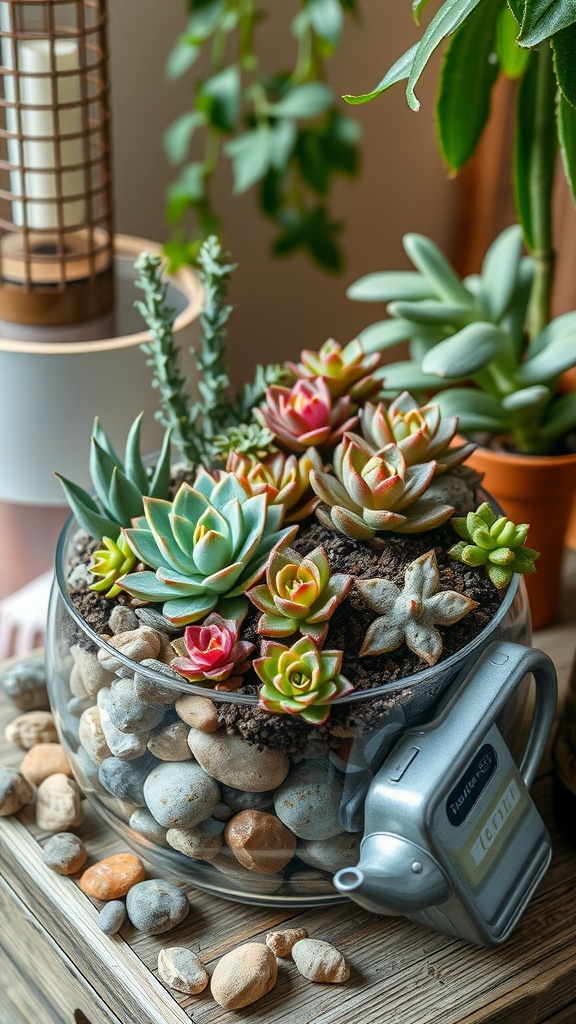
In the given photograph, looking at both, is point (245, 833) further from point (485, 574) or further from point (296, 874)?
point (485, 574)

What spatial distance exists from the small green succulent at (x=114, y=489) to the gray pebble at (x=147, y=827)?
0.16 m

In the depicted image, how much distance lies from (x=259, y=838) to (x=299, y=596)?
13 cm

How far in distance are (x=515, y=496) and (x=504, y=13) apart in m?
0.35

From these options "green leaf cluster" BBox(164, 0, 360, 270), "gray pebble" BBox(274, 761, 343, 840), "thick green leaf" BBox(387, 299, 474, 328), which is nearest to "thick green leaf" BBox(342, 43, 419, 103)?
"thick green leaf" BBox(387, 299, 474, 328)

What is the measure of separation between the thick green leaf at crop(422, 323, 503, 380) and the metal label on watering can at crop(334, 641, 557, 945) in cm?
23

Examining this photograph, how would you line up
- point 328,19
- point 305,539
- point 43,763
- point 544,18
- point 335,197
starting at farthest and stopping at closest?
point 335,197 < point 328,19 < point 43,763 < point 305,539 < point 544,18

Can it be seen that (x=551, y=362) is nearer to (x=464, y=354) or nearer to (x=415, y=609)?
(x=464, y=354)

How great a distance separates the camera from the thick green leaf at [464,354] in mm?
728

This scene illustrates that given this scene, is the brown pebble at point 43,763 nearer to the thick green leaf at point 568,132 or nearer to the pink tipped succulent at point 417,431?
the pink tipped succulent at point 417,431

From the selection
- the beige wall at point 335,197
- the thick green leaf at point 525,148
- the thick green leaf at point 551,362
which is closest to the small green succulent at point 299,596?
the thick green leaf at point 551,362

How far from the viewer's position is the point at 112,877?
61cm

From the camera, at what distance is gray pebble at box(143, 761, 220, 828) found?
1.74ft

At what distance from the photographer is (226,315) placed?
A: 0.70m

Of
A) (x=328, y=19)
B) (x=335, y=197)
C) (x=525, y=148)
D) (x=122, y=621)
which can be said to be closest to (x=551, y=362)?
(x=525, y=148)
